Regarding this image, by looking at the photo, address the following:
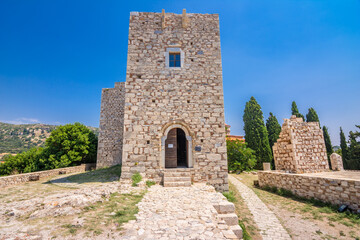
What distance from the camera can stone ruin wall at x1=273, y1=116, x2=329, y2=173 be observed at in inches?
439

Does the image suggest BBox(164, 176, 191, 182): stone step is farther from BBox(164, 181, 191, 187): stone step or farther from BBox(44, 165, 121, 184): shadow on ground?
BBox(44, 165, 121, 184): shadow on ground

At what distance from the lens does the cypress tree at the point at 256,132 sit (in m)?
20.6

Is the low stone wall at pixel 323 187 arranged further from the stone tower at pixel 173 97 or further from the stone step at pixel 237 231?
the stone step at pixel 237 231

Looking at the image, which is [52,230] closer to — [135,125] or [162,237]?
[162,237]

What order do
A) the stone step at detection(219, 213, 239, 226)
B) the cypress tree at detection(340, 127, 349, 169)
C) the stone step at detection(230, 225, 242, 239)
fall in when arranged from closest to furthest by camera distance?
the stone step at detection(230, 225, 242, 239)
the stone step at detection(219, 213, 239, 226)
the cypress tree at detection(340, 127, 349, 169)

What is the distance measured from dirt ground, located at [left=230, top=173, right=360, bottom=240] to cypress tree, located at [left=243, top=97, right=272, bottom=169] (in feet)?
43.1

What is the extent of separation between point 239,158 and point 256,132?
21.2 ft

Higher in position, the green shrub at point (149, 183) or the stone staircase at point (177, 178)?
the stone staircase at point (177, 178)

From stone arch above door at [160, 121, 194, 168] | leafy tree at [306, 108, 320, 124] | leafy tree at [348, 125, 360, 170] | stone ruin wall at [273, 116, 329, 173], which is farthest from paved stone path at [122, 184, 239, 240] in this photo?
leafy tree at [306, 108, 320, 124]

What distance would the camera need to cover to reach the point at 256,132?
70.7 feet

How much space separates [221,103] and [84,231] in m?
7.48

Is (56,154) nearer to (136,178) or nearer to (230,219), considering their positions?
(136,178)

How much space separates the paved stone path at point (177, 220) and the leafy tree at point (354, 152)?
24.8m

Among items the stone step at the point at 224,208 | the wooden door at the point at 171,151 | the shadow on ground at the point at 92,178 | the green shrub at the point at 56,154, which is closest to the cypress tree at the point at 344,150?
the wooden door at the point at 171,151
